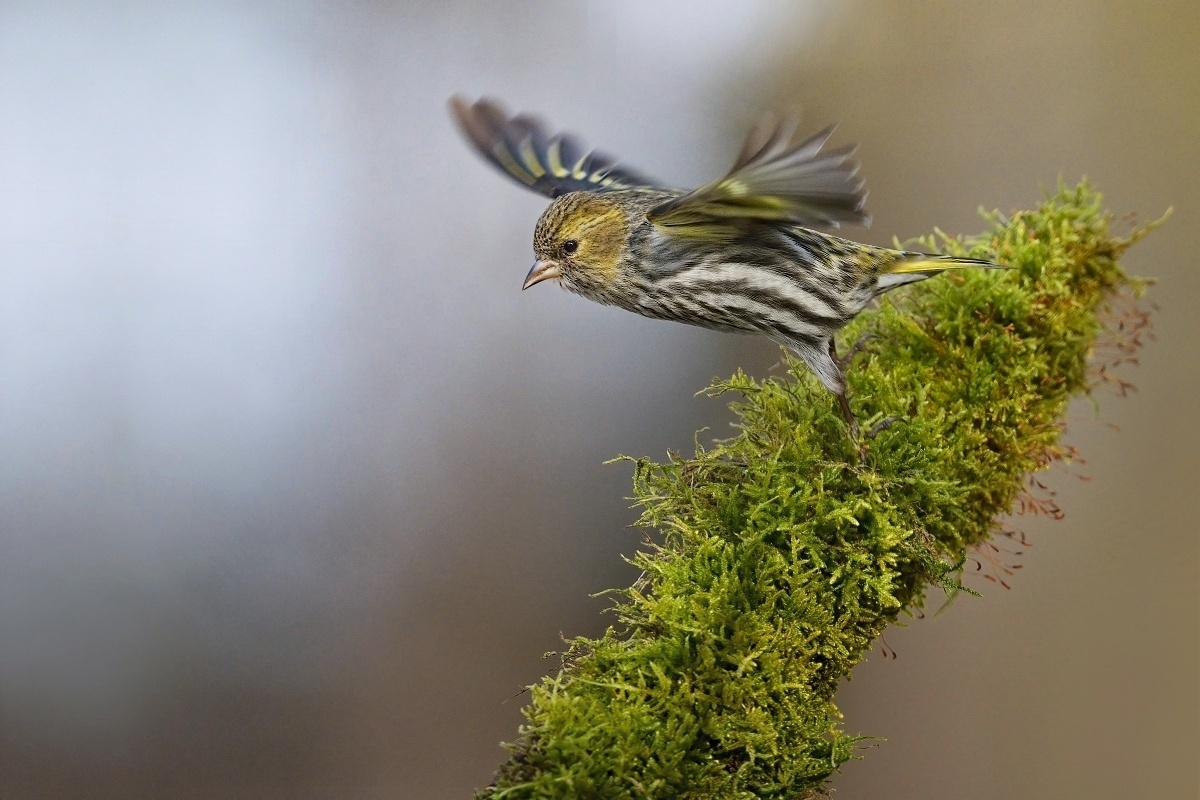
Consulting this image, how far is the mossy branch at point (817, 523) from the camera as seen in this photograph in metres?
1.19

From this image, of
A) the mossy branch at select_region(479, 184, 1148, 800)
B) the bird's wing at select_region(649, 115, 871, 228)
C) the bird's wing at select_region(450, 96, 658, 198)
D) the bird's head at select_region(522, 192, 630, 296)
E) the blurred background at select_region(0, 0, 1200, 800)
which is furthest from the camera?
the blurred background at select_region(0, 0, 1200, 800)

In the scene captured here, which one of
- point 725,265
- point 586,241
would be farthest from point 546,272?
point 725,265

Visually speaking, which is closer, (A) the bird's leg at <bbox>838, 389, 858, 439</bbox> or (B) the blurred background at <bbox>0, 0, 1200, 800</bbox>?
(A) the bird's leg at <bbox>838, 389, 858, 439</bbox>

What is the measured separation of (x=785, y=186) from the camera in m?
1.54

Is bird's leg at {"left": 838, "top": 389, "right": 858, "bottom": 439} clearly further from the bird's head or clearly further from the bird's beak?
the bird's beak

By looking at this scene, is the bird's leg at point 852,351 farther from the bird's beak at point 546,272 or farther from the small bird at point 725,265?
the bird's beak at point 546,272

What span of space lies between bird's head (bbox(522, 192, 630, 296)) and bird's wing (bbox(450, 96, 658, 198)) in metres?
0.27

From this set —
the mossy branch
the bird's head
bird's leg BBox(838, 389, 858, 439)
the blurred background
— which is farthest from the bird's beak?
the blurred background

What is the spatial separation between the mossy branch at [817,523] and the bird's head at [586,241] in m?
0.36

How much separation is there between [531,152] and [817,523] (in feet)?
3.89

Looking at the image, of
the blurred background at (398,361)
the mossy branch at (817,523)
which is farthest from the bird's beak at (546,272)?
the blurred background at (398,361)

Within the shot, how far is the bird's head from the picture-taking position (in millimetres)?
1813

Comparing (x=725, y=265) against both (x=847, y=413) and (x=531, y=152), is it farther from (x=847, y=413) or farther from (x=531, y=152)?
(x=531, y=152)

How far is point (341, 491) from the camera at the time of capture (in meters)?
3.67
